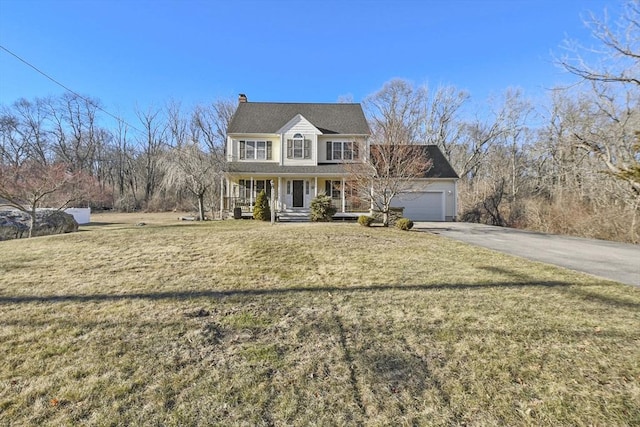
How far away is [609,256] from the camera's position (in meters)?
8.56

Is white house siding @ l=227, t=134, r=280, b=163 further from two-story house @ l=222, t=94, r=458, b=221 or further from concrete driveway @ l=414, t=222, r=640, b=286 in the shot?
concrete driveway @ l=414, t=222, r=640, b=286

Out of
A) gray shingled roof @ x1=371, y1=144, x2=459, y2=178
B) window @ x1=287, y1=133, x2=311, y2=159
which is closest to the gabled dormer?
window @ x1=287, y1=133, x2=311, y2=159

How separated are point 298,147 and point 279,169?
2078 mm

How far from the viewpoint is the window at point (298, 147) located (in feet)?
66.7

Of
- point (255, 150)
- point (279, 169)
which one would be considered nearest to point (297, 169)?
point (279, 169)

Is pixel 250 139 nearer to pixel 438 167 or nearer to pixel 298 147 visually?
pixel 298 147

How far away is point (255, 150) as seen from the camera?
20953 mm

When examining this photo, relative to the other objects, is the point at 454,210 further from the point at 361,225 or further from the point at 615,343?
the point at 615,343

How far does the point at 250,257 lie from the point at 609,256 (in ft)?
32.3

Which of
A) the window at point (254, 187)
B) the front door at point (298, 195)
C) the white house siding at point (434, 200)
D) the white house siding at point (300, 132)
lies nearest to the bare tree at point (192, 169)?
the window at point (254, 187)

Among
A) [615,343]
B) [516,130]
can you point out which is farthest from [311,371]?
[516,130]

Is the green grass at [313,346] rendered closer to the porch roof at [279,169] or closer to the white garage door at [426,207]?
the porch roof at [279,169]

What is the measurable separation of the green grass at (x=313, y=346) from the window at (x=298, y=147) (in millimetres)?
14757

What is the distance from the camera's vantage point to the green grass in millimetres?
2346
